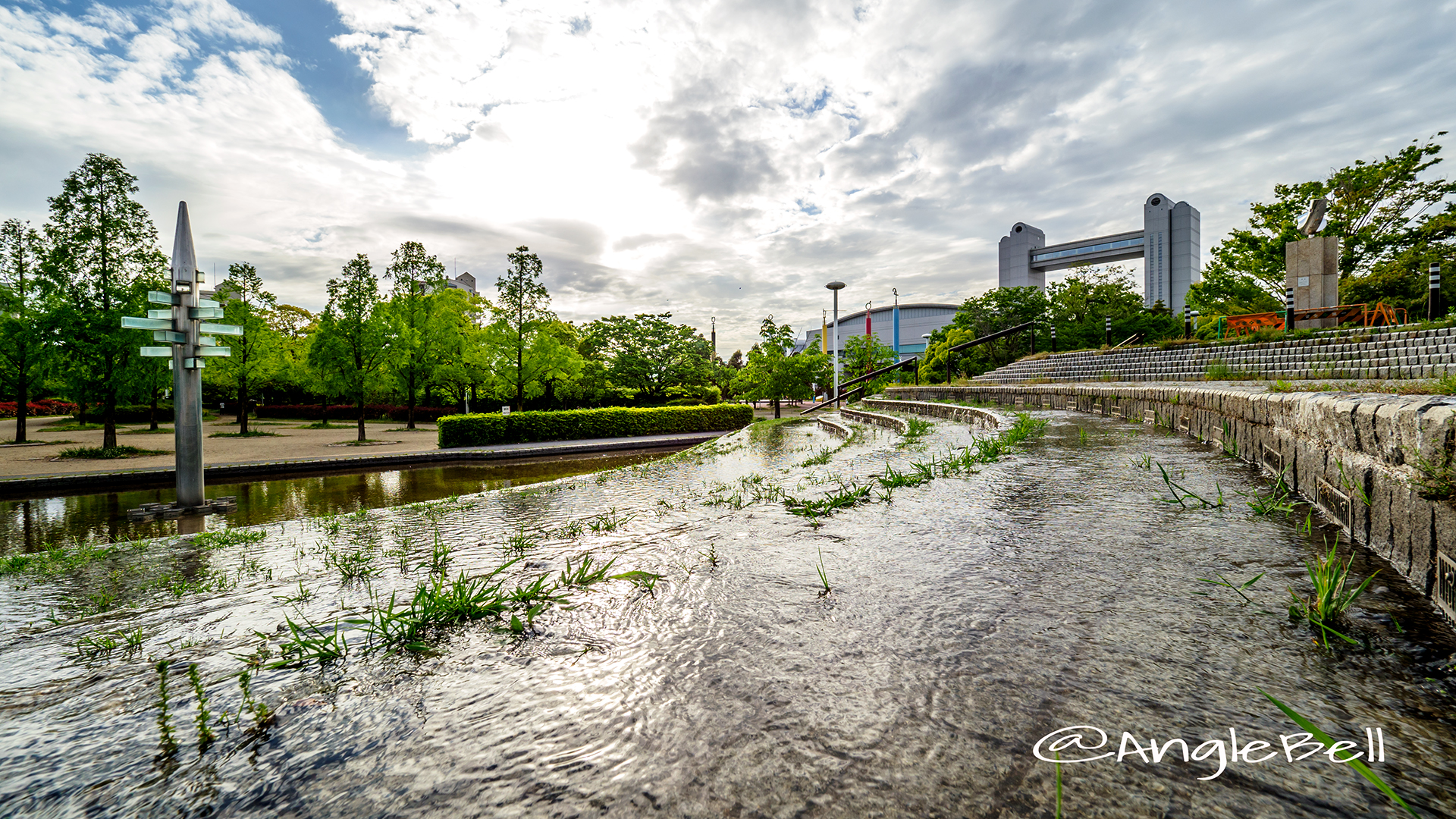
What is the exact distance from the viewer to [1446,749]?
1148mm

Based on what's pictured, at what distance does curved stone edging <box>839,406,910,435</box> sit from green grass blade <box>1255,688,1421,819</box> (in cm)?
771

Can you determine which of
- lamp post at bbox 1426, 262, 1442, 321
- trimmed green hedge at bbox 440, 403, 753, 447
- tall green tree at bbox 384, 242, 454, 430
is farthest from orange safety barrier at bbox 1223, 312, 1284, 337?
tall green tree at bbox 384, 242, 454, 430

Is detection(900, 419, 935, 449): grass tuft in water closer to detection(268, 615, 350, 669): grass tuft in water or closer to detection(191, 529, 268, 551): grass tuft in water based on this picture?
detection(268, 615, 350, 669): grass tuft in water

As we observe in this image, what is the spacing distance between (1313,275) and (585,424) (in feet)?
76.9

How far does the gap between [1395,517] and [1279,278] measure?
1303 inches

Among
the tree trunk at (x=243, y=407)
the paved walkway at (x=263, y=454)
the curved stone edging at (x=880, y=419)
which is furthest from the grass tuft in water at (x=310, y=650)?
the tree trunk at (x=243, y=407)

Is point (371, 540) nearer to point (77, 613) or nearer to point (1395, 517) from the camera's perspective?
point (77, 613)

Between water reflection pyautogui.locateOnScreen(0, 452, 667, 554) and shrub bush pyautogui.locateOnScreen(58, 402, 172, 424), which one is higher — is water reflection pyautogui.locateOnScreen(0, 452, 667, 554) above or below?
below

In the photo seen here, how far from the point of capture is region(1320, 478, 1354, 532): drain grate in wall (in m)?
2.50

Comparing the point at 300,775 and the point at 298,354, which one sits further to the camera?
the point at 298,354

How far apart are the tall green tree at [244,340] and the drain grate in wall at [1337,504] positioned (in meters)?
32.3

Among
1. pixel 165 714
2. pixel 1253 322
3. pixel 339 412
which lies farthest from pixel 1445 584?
pixel 339 412

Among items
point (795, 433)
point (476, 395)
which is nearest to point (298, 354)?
point (476, 395)

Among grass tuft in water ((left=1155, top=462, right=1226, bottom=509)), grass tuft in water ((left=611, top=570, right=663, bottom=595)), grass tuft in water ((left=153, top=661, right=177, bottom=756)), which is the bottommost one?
grass tuft in water ((left=153, top=661, right=177, bottom=756))
